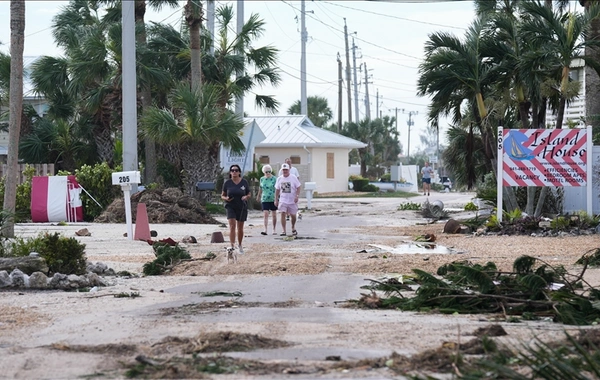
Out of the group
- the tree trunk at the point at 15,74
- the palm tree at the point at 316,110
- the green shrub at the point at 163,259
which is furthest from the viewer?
the palm tree at the point at 316,110

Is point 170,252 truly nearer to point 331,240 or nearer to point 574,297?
point 331,240

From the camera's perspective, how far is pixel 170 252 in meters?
15.8

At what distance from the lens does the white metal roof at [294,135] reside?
54.8 meters

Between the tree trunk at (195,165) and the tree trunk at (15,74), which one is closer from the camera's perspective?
the tree trunk at (15,74)

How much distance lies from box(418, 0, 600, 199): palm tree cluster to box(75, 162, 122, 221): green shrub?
984 centimetres

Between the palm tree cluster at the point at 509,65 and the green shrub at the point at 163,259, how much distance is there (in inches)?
435

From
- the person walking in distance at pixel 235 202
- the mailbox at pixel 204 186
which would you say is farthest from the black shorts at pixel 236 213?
the mailbox at pixel 204 186

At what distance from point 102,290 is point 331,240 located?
27.8 feet

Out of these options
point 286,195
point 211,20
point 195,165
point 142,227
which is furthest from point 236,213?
point 211,20

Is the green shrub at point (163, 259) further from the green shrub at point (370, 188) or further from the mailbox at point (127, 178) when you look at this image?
the green shrub at point (370, 188)

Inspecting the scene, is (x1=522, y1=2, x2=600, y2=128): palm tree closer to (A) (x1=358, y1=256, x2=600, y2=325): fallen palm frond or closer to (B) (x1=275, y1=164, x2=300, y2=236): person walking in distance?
(B) (x1=275, y1=164, x2=300, y2=236): person walking in distance

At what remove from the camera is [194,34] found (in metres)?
33.5

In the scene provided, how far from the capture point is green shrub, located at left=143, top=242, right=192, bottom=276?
Answer: 48.3 feet

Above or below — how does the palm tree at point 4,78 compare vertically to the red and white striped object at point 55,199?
above
